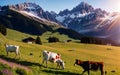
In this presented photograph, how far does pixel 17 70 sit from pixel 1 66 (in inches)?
67.2

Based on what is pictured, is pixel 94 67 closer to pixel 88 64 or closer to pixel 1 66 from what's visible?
pixel 88 64

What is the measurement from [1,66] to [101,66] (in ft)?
61.7

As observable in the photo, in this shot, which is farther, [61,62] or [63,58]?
[63,58]

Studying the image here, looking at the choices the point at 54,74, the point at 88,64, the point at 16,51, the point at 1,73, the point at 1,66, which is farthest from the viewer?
the point at 16,51

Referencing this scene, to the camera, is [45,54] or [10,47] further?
[10,47]

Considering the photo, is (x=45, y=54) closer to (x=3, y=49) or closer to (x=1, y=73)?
(x=3, y=49)

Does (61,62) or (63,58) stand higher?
(61,62)

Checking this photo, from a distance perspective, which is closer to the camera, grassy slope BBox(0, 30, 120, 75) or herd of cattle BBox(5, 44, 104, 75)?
grassy slope BBox(0, 30, 120, 75)

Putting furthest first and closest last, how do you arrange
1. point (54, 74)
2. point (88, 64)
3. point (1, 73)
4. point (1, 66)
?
point (88, 64), point (54, 74), point (1, 66), point (1, 73)

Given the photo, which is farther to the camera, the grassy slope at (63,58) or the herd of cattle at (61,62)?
the herd of cattle at (61,62)

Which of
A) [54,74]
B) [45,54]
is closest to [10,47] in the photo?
[45,54]

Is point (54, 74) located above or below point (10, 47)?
below

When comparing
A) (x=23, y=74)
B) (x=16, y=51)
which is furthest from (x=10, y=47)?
(x=23, y=74)

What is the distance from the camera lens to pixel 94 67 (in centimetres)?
4200
